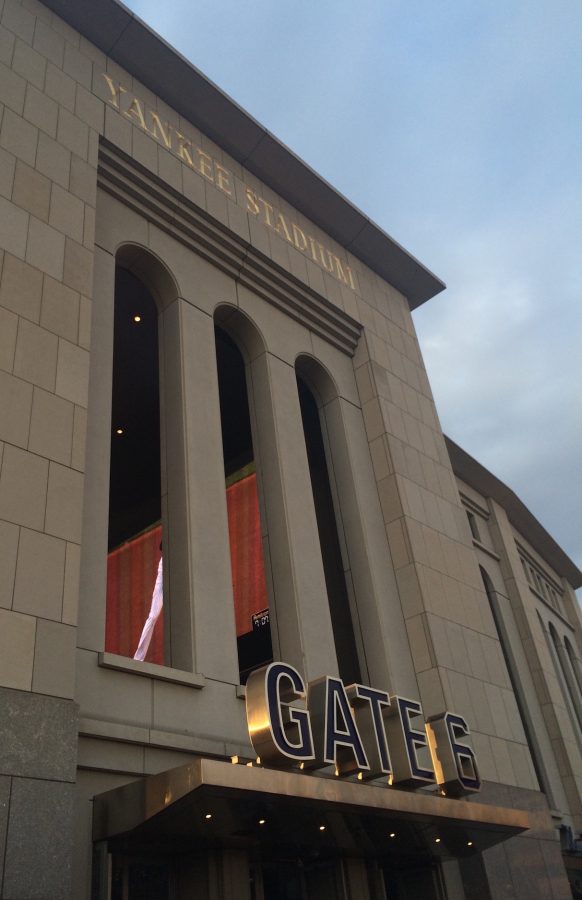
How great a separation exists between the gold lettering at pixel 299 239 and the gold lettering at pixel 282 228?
0.19 metres

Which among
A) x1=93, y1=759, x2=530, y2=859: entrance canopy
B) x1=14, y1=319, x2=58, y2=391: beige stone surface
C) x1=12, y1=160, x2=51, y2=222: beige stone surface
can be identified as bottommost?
x1=93, y1=759, x2=530, y2=859: entrance canopy

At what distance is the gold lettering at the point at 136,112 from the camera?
15457 millimetres

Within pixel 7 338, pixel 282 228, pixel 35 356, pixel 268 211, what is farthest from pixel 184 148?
pixel 7 338

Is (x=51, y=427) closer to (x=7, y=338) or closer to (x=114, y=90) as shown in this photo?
(x=7, y=338)

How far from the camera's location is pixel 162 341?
14648 mm

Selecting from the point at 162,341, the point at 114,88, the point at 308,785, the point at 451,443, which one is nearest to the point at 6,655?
the point at 308,785

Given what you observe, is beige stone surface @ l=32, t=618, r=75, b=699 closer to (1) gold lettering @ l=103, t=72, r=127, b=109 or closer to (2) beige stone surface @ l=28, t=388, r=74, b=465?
(2) beige stone surface @ l=28, t=388, r=74, b=465

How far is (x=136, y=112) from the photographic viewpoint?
1567 centimetres

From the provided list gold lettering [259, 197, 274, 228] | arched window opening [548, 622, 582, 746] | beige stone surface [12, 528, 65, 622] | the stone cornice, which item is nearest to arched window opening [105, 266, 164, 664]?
the stone cornice

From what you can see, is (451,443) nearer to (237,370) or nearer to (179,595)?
(237,370)

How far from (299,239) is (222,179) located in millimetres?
2453

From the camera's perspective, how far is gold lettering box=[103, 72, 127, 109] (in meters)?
15.2

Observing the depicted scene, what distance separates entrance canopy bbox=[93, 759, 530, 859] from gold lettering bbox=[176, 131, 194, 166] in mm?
12124

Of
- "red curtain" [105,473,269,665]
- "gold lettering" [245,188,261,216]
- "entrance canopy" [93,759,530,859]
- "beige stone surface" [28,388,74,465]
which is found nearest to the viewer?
"entrance canopy" [93,759,530,859]
